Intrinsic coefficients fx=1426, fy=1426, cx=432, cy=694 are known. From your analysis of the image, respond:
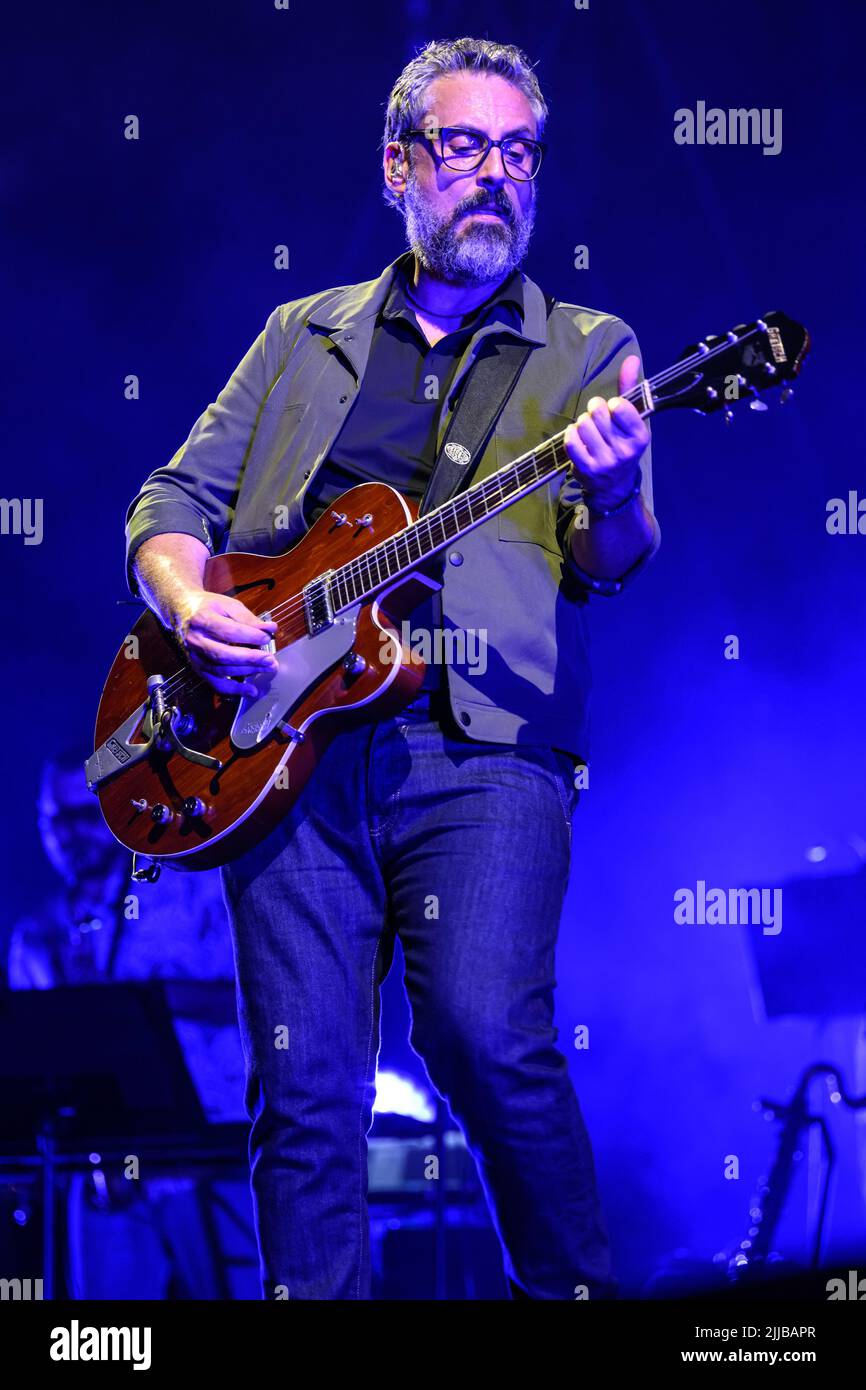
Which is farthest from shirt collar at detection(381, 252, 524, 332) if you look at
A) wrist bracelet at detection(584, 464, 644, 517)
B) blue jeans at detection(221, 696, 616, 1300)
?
blue jeans at detection(221, 696, 616, 1300)

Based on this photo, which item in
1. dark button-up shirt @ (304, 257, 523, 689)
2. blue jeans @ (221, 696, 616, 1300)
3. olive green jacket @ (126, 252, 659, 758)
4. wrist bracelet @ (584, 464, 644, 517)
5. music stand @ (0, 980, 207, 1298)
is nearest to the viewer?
blue jeans @ (221, 696, 616, 1300)

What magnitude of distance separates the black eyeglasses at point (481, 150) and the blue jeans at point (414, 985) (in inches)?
37.5

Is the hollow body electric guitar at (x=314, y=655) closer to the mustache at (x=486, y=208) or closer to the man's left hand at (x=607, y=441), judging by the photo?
the man's left hand at (x=607, y=441)

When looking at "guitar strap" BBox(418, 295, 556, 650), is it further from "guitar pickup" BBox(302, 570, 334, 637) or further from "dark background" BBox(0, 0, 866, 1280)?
"dark background" BBox(0, 0, 866, 1280)

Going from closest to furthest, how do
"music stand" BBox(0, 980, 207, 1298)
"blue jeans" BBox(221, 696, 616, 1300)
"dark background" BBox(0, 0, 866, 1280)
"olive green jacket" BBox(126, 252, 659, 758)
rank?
"blue jeans" BBox(221, 696, 616, 1300) < "olive green jacket" BBox(126, 252, 659, 758) < "music stand" BBox(0, 980, 207, 1298) < "dark background" BBox(0, 0, 866, 1280)

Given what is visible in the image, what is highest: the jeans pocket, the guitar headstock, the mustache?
the mustache

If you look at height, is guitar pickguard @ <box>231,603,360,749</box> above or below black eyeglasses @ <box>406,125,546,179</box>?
below

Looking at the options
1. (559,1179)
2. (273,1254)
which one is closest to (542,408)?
(559,1179)

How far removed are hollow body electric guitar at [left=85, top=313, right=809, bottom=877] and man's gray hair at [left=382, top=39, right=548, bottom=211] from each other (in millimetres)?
668

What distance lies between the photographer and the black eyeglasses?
8.02 feet

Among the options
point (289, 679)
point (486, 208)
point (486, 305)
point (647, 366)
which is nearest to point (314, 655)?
point (289, 679)

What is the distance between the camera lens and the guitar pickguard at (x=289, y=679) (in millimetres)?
2273

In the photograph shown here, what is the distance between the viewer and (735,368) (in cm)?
217

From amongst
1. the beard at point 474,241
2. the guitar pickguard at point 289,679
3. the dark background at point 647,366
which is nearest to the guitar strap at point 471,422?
the beard at point 474,241
